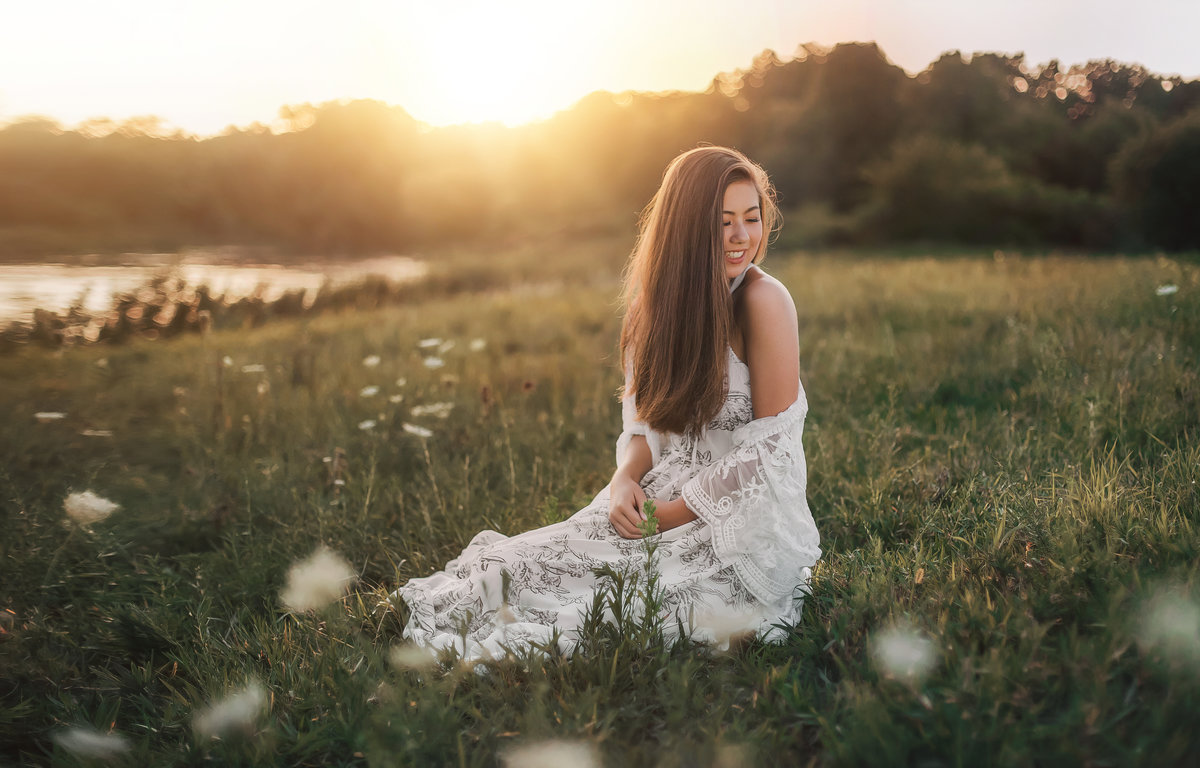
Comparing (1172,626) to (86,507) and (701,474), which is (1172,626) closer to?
(701,474)

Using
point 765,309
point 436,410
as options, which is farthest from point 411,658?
point 436,410

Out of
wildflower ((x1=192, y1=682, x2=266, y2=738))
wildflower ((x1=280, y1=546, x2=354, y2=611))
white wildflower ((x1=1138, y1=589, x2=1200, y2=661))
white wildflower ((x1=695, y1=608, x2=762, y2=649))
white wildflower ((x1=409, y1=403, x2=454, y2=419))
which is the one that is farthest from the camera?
white wildflower ((x1=409, y1=403, x2=454, y2=419))

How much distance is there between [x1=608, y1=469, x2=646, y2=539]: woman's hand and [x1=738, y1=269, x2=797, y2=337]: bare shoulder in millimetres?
677

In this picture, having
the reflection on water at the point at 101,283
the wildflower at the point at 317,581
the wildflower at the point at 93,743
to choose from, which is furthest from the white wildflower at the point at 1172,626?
the reflection on water at the point at 101,283

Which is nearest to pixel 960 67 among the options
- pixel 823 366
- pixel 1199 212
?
pixel 1199 212

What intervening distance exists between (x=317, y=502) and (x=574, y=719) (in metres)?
2.10

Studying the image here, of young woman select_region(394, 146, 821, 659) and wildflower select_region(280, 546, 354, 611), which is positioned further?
wildflower select_region(280, 546, 354, 611)

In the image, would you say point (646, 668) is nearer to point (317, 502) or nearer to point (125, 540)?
point (317, 502)

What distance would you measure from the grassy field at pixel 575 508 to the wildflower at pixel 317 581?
7 centimetres

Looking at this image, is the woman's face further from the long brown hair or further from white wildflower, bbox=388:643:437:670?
white wildflower, bbox=388:643:437:670

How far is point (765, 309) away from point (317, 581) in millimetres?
2196

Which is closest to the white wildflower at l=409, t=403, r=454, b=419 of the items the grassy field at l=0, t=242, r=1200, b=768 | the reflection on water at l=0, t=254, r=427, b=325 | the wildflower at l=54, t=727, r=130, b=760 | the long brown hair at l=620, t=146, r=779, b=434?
the grassy field at l=0, t=242, r=1200, b=768

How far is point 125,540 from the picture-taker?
10.4 feet

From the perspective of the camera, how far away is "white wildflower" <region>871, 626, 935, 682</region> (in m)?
1.55
